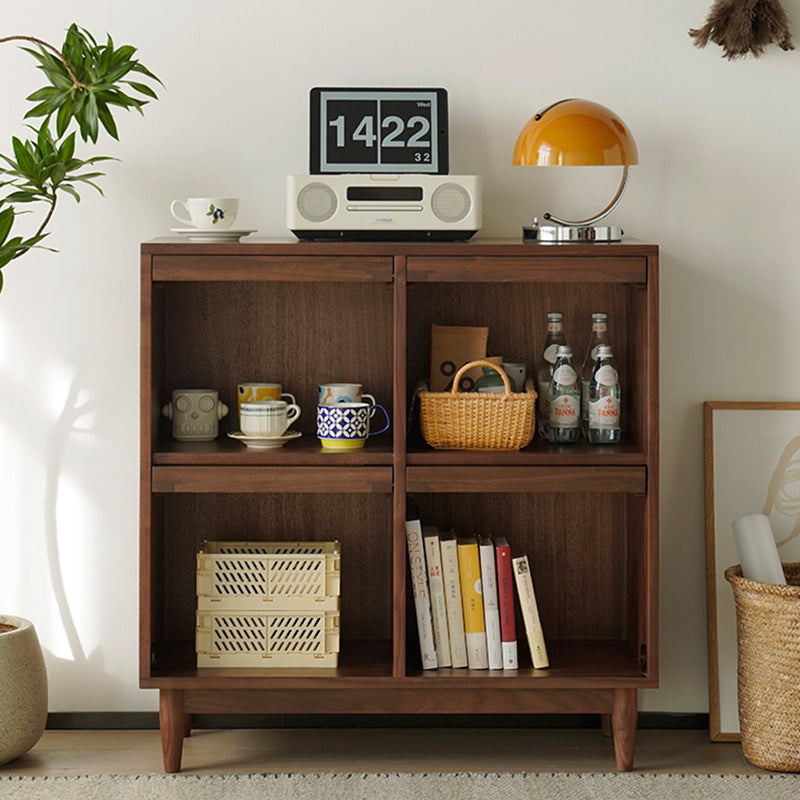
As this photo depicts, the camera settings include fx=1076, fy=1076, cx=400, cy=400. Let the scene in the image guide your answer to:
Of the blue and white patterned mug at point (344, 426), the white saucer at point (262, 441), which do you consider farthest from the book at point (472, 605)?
the white saucer at point (262, 441)

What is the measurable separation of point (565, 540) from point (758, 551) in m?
0.44

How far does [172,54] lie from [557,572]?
1507 millimetres

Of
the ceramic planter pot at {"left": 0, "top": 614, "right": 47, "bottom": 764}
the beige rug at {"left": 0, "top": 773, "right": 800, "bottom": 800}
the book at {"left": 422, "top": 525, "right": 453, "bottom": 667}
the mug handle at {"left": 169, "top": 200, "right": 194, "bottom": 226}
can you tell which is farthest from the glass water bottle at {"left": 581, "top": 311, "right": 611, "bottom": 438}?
the ceramic planter pot at {"left": 0, "top": 614, "right": 47, "bottom": 764}

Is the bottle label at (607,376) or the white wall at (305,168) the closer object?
the bottle label at (607,376)

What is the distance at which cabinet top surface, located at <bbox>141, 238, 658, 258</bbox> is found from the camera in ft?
7.22

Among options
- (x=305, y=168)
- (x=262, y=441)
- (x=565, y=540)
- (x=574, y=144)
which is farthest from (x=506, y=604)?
(x=305, y=168)

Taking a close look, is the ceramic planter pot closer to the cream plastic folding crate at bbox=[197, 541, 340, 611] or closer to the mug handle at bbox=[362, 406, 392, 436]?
the cream plastic folding crate at bbox=[197, 541, 340, 611]

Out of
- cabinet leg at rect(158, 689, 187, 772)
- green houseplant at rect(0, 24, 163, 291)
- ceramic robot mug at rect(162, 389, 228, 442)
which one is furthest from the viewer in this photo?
ceramic robot mug at rect(162, 389, 228, 442)

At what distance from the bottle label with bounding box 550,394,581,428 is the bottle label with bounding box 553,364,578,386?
29mm

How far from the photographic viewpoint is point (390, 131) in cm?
235

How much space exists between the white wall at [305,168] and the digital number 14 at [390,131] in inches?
7.1

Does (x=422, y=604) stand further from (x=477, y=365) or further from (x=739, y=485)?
(x=739, y=485)

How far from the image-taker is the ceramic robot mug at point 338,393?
2.35 m

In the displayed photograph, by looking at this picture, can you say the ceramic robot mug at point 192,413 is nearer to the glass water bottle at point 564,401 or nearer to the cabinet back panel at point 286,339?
the cabinet back panel at point 286,339
